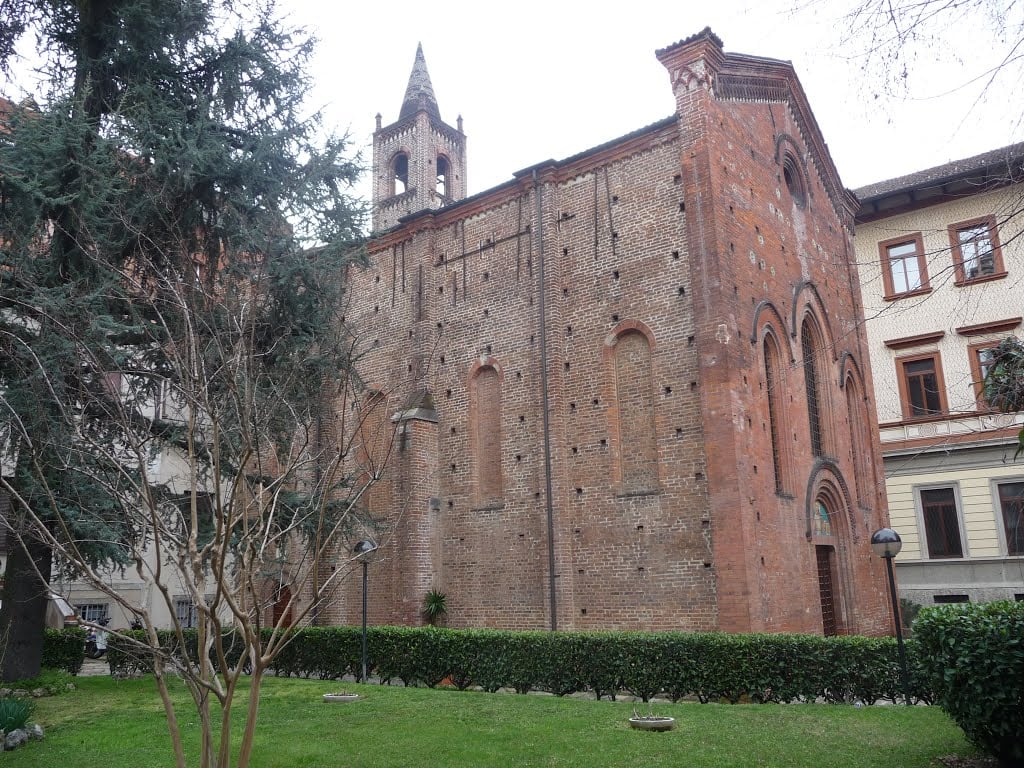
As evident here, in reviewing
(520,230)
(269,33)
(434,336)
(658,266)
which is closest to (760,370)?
(658,266)

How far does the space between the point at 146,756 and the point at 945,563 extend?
71.0ft

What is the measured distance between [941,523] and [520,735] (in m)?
18.8

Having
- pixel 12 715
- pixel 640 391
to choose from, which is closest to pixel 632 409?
pixel 640 391

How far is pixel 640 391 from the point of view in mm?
15578

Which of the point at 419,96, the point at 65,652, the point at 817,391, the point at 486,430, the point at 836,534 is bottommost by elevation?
the point at 65,652

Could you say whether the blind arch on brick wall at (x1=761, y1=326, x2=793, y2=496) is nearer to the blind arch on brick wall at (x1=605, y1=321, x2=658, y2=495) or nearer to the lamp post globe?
the blind arch on brick wall at (x1=605, y1=321, x2=658, y2=495)

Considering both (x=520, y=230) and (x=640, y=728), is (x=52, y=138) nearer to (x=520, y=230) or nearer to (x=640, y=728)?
(x=520, y=230)

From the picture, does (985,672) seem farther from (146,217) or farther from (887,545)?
(146,217)

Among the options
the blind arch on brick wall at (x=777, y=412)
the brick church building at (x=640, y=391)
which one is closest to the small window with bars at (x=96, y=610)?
the brick church building at (x=640, y=391)

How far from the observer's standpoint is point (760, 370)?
50.9ft

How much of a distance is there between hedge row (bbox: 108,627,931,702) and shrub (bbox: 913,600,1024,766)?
3.18 metres

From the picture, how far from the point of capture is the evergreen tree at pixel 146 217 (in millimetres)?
11062

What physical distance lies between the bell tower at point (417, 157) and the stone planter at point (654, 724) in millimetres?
25454

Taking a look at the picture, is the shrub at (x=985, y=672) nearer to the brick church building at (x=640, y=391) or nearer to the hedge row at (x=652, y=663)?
the hedge row at (x=652, y=663)
